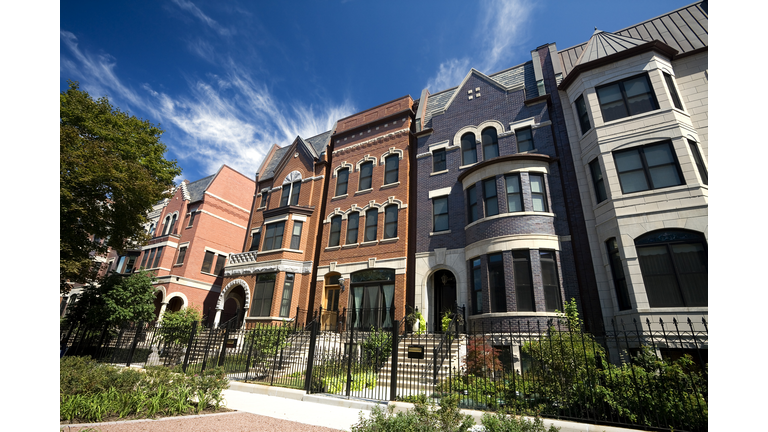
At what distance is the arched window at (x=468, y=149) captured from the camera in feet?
59.3

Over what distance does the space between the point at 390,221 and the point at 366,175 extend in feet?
12.8

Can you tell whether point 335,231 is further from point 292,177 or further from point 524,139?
point 524,139

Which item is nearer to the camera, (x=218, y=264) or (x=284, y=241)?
(x=284, y=241)

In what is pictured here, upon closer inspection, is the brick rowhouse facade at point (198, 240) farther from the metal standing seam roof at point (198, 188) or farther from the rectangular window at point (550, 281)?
the rectangular window at point (550, 281)

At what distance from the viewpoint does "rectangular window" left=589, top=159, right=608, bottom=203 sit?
13570 millimetres

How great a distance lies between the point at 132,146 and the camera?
1867 centimetres

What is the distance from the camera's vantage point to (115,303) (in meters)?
18.1

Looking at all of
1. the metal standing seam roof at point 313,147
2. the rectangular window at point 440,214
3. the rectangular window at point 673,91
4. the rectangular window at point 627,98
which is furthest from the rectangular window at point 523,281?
the metal standing seam roof at point 313,147

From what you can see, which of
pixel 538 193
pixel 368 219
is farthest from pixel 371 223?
pixel 538 193

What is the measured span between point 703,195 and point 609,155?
3.17m

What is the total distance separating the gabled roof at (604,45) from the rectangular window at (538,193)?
5362 millimetres

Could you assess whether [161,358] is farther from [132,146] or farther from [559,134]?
[559,134]

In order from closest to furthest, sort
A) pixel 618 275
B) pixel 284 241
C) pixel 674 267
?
pixel 674 267 < pixel 618 275 < pixel 284 241

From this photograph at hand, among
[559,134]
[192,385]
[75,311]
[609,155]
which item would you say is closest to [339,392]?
[192,385]
